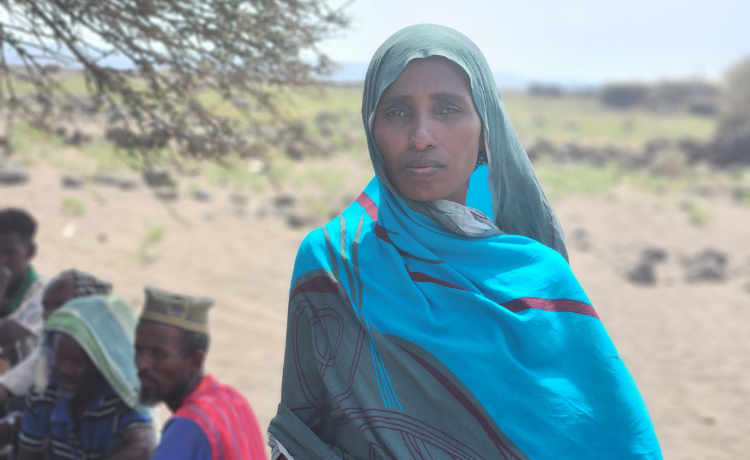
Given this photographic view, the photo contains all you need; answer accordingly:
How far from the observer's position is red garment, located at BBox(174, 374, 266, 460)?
2.56m

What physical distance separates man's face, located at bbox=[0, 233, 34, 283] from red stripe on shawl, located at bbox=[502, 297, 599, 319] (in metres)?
3.70

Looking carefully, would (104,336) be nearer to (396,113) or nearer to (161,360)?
(161,360)

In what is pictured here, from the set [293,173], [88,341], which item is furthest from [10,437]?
[293,173]

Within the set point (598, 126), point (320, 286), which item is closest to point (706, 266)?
point (320, 286)

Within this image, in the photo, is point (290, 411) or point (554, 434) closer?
point (554, 434)

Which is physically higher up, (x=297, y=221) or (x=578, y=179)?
(x=578, y=179)

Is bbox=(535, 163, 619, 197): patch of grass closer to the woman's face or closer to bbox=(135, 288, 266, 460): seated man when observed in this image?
bbox=(135, 288, 266, 460): seated man

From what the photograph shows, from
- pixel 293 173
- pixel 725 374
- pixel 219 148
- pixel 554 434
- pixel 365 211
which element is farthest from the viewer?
pixel 293 173

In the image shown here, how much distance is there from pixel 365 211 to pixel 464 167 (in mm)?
297

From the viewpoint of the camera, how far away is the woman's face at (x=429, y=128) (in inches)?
65.6

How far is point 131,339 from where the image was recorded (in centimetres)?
336

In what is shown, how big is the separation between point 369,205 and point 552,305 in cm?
56

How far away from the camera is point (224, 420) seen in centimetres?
264

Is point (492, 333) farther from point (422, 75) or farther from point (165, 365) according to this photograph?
point (165, 365)
